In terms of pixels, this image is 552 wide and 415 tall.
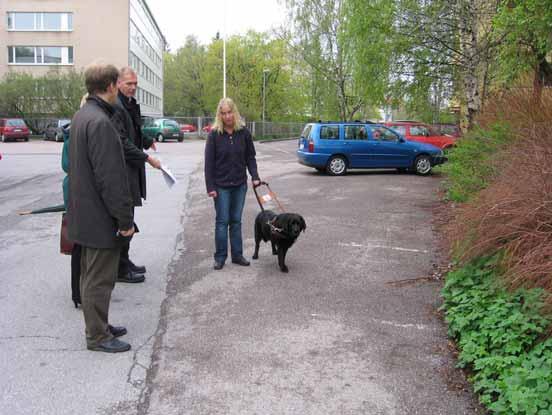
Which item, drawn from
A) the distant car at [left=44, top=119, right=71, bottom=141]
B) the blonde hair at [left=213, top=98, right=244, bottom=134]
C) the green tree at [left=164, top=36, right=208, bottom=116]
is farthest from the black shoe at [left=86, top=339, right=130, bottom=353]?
the green tree at [left=164, top=36, right=208, bottom=116]

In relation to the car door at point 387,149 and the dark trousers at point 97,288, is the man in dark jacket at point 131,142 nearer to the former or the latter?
the dark trousers at point 97,288

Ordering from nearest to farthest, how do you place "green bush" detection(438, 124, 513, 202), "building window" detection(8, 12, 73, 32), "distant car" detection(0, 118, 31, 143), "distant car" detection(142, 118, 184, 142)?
1. "green bush" detection(438, 124, 513, 202)
2. "distant car" detection(0, 118, 31, 143)
3. "distant car" detection(142, 118, 184, 142)
4. "building window" detection(8, 12, 73, 32)

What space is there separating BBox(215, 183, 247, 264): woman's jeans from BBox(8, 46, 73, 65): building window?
51.5m

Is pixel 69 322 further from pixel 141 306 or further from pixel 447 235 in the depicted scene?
pixel 447 235

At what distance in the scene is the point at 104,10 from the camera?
2051 inches

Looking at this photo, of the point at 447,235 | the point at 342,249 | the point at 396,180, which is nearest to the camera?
the point at 447,235

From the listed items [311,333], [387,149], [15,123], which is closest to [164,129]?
[15,123]

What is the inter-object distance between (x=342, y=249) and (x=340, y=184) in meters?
7.42

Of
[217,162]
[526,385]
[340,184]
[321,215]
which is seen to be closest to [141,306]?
[217,162]

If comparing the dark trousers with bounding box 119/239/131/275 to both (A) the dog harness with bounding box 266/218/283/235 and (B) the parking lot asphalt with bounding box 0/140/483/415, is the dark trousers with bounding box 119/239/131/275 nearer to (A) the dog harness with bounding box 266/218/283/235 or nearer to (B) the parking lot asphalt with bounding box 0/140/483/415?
(B) the parking lot asphalt with bounding box 0/140/483/415

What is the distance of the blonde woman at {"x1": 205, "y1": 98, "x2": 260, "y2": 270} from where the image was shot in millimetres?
6328

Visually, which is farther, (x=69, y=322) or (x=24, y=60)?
(x=24, y=60)

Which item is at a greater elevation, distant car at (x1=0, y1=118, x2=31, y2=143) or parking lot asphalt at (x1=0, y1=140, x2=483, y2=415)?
distant car at (x1=0, y1=118, x2=31, y2=143)

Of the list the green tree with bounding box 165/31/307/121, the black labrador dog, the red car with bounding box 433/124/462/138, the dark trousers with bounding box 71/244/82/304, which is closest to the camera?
the dark trousers with bounding box 71/244/82/304
